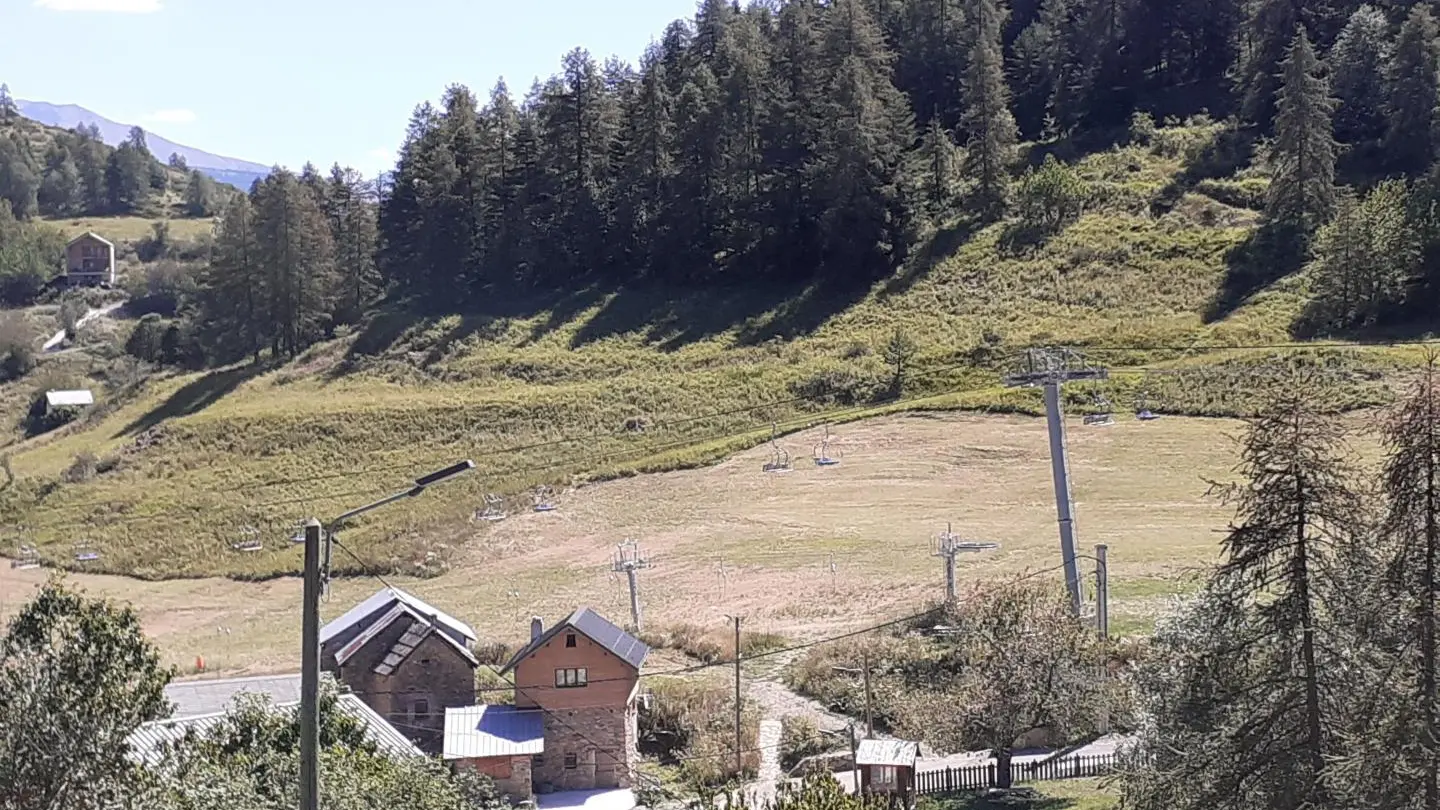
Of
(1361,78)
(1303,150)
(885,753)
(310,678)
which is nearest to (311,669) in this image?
(310,678)

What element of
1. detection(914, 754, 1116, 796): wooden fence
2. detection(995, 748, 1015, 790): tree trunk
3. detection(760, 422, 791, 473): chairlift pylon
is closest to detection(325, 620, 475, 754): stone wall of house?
detection(914, 754, 1116, 796): wooden fence

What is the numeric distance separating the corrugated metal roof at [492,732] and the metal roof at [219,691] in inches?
123

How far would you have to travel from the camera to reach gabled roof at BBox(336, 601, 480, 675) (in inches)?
1185

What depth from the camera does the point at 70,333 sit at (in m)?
103

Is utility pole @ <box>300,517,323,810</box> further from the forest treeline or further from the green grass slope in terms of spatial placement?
the forest treeline

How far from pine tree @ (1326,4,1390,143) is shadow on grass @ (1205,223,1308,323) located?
13.1 m

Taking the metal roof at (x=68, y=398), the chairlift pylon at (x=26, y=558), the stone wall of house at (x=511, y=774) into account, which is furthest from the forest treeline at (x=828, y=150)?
→ the stone wall of house at (x=511, y=774)

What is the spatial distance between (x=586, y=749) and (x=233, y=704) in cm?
687

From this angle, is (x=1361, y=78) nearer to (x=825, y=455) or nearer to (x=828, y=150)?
(x=828, y=150)

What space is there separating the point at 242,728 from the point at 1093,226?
6063 cm

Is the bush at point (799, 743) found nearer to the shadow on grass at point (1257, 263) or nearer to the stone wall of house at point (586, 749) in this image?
the stone wall of house at point (586, 749)

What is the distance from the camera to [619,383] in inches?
2589

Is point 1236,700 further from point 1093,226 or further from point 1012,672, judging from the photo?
point 1093,226

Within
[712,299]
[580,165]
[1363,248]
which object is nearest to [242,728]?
[1363,248]
